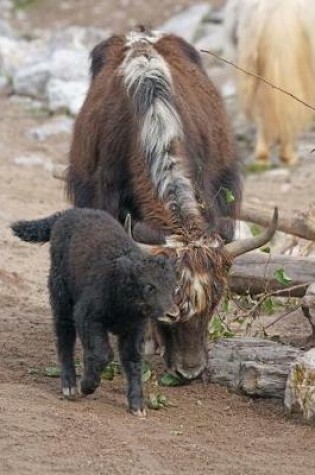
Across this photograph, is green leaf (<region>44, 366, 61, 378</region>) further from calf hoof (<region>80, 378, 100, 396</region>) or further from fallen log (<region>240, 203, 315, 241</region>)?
fallen log (<region>240, 203, 315, 241</region>)

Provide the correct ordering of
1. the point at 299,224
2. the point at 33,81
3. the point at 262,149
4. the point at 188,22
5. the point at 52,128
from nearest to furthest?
the point at 299,224 → the point at 262,149 → the point at 52,128 → the point at 33,81 → the point at 188,22

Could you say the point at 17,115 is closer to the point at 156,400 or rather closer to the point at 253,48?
the point at 253,48

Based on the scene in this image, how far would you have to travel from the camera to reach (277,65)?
44.3 ft

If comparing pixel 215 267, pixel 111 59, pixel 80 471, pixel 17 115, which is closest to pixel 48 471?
pixel 80 471

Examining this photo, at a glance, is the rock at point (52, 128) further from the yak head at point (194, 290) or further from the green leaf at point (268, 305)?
the yak head at point (194, 290)

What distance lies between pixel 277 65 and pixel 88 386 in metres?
8.22

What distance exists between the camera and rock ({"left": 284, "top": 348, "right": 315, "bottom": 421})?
18.9 feet

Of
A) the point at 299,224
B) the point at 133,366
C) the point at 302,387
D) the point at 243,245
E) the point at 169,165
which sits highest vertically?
the point at 169,165

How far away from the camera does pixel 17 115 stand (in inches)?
Answer: 594

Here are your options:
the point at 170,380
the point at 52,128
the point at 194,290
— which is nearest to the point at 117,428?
the point at 194,290

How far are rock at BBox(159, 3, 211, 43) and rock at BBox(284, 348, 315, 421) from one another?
13.8 metres

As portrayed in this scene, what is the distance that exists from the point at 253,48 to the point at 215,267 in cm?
795

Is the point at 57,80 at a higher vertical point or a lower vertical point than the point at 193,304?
lower

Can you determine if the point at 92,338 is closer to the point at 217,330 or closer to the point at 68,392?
the point at 68,392
